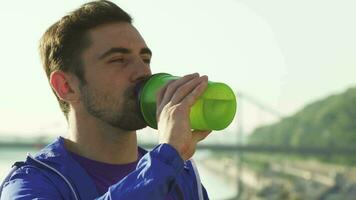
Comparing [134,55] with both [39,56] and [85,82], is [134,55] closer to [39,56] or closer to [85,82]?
[85,82]

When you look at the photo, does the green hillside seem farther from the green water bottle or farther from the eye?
the green water bottle

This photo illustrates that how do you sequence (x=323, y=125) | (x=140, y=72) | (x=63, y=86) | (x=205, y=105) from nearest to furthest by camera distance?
(x=205, y=105)
(x=140, y=72)
(x=63, y=86)
(x=323, y=125)

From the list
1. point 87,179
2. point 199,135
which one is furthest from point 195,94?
point 87,179

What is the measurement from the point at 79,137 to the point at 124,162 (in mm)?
145

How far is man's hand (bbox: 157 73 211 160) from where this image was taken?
5.82ft

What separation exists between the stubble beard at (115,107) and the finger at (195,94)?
286mm

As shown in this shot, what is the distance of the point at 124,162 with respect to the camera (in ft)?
7.58

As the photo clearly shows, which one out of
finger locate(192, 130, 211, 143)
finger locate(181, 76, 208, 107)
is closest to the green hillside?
finger locate(192, 130, 211, 143)

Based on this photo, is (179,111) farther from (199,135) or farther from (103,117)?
(103,117)

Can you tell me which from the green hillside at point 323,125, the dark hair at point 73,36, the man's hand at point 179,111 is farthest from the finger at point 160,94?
the green hillside at point 323,125

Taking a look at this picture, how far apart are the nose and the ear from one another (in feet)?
0.86

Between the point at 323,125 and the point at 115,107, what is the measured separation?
59798 mm

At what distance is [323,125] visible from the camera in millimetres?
60906

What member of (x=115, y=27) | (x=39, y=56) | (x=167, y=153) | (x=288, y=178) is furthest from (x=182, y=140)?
(x=288, y=178)
